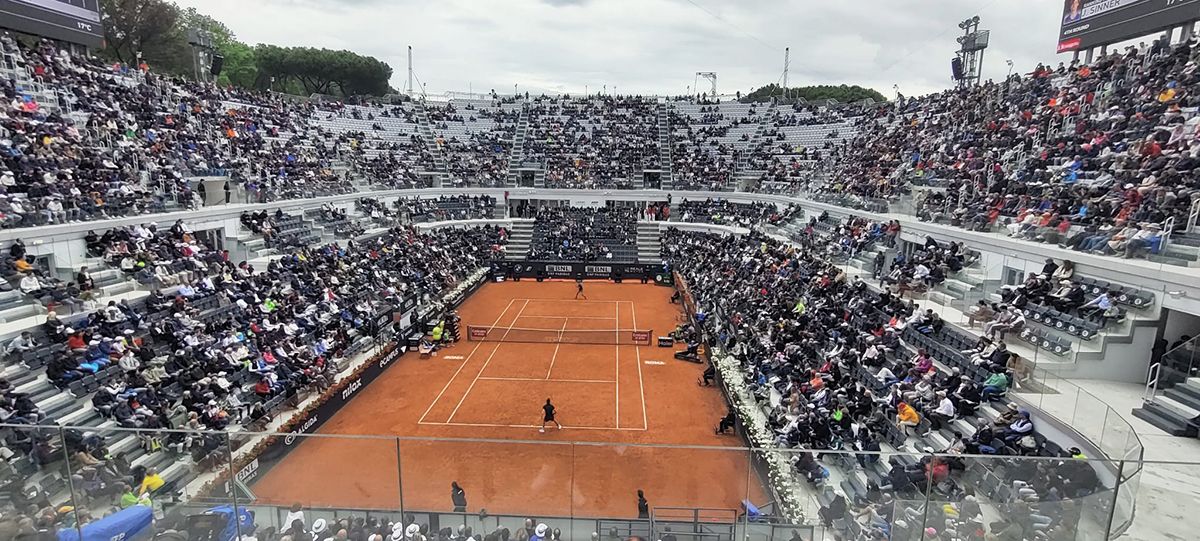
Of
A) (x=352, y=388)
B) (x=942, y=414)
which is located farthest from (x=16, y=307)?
(x=942, y=414)

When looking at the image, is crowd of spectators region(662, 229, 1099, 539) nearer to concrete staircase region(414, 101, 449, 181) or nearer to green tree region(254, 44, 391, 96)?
concrete staircase region(414, 101, 449, 181)

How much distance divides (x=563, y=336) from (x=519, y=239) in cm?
1740

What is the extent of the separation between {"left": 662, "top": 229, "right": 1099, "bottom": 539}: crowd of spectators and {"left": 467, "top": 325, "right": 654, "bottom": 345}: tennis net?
296 centimetres

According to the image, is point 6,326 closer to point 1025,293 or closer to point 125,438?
point 125,438

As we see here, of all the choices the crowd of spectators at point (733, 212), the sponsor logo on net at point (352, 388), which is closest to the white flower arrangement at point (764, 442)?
the sponsor logo on net at point (352, 388)

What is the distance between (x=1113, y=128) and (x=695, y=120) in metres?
38.1

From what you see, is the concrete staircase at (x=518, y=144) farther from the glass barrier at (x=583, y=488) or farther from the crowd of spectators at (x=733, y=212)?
the glass barrier at (x=583, y=488)

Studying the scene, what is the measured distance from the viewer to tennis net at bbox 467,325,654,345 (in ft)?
87.7

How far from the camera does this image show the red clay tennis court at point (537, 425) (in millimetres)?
7824

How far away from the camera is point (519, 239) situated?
142 feet

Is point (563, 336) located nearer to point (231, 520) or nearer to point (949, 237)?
point (949, 237)

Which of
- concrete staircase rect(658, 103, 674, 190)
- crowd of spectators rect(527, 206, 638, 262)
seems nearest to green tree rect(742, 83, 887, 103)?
concrete staircase rect(658, 103, 674, 190)

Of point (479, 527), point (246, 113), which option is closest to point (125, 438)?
point (479, 527)

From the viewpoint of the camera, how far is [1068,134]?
21.7 meters
